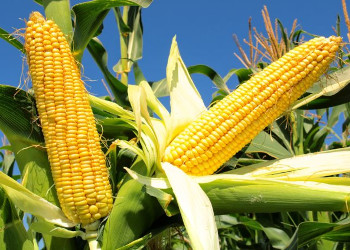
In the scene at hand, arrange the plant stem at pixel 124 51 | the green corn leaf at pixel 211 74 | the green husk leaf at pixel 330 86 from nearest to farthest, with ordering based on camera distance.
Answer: the green husk leaf at pixel 330 86, the green corn leaf at pixel 211 74, the plant stem at pixel 124 51

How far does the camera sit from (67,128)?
1.75 metres

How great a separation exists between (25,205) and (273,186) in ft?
3.38

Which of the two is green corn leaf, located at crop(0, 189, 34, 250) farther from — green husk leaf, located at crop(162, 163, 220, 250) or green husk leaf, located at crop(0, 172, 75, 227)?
green husk leaf, located at crop(162, 163, 220, 250)

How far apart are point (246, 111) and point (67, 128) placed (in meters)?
0.91

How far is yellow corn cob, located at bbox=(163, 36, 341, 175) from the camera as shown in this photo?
1.93m

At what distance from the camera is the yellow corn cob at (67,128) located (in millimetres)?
1705

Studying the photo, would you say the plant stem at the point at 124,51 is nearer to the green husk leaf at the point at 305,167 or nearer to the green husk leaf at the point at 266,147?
the green husk leaf at the point at 266,147

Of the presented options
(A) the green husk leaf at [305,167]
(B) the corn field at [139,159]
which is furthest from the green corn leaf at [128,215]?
(A) the green husk leaf at [305,167]

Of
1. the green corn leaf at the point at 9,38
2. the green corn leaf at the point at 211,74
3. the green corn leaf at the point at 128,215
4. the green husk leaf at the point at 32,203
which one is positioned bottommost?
the green corn leaf at the point at 128,215

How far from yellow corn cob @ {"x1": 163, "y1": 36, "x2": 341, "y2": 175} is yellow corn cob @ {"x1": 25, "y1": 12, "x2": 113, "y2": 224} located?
1.18 feet

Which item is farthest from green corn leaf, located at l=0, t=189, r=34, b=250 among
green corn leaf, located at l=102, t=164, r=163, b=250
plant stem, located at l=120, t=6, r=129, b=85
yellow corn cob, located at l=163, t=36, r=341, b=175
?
plant stem, located at l=120, t=6, r=129, b=85

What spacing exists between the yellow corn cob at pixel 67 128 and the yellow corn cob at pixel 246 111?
1.18 ft

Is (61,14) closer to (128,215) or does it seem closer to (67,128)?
(67,128)

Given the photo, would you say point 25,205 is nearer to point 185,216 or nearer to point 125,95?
point 185,216
